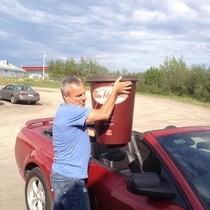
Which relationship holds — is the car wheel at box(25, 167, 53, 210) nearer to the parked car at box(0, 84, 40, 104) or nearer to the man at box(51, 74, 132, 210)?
the man at box(51, 74, 132, 210)

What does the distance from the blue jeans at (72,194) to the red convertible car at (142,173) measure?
22cm

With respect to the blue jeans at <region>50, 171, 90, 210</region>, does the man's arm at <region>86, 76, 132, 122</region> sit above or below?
above

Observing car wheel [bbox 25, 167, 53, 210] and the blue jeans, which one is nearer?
the blue jeans

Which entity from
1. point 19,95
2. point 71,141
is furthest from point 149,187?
point 19,95

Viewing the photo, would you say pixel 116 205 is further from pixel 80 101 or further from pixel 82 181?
→ pixel 80 101

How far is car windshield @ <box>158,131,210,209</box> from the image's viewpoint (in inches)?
91.7

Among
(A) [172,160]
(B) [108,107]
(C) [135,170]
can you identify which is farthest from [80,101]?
(C) [135,170]

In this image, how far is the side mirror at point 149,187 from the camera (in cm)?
221

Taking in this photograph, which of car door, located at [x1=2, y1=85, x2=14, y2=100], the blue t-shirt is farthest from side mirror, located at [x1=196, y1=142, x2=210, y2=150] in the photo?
car door, located at [x1=2, y1=85, x2=14, y2=100]

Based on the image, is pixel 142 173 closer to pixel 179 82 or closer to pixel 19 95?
pixel 19 95

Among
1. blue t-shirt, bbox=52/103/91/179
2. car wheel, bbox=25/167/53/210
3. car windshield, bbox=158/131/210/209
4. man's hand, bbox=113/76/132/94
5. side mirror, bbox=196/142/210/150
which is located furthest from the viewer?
car wheel, bbox=25/167/53/210

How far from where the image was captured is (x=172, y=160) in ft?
8.30

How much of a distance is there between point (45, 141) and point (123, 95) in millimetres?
1428

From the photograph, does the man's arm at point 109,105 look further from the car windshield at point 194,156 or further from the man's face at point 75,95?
the car windshield at point 194,156
